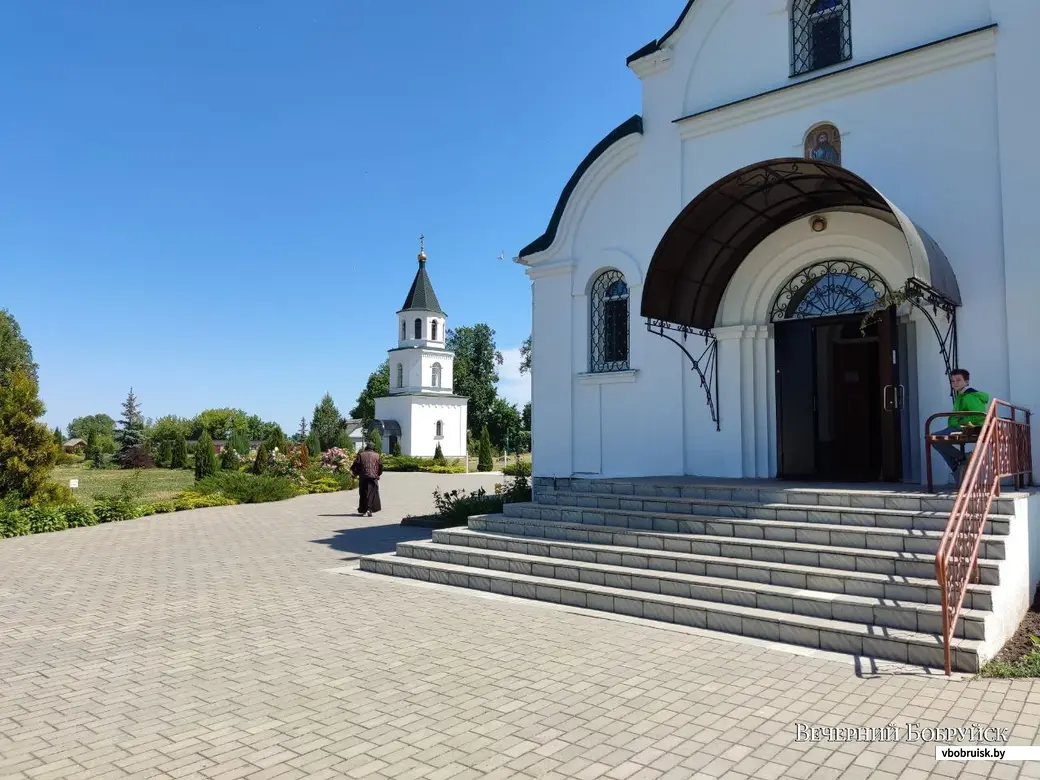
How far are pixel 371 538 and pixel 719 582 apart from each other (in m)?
7.23

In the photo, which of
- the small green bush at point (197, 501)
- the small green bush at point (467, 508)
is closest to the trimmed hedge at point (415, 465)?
the small green bush at point (197, 501)

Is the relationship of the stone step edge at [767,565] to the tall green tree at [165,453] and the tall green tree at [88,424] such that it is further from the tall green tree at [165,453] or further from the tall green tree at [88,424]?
the tall green tree at [88,424]

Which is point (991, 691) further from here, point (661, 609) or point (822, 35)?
point (822, 35)

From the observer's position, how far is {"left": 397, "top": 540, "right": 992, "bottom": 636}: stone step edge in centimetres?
541

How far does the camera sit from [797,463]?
9883 millimetres

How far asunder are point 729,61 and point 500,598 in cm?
785

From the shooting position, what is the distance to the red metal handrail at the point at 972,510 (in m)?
4.84

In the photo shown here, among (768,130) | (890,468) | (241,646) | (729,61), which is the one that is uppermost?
(729,61)

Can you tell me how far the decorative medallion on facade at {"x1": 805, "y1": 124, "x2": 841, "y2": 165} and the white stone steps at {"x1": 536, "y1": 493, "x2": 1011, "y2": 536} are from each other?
15.2 feet

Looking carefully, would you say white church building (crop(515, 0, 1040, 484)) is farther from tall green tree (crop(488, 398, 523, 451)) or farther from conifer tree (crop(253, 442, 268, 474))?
tall green tree (crop(488, 398, 523, 451))

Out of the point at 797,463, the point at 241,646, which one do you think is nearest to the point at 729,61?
the point at 797,463

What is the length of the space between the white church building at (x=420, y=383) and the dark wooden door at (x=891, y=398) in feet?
126

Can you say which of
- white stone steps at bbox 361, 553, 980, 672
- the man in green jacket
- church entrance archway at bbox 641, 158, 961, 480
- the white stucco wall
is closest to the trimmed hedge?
the white stucco wall

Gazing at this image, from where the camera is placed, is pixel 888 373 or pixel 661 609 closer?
pixel 661 609
